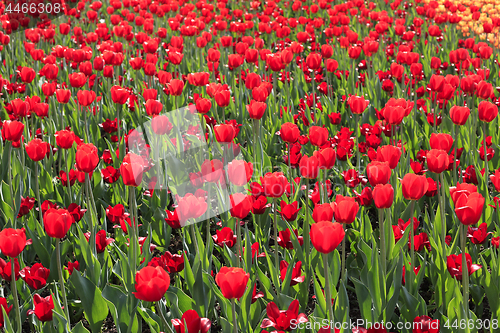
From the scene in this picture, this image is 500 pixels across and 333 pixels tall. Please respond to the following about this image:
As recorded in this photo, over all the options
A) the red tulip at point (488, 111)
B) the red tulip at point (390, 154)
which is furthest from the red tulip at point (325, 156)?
the red tulip at point (488, 111)

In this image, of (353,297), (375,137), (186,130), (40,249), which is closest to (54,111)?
(186,130)

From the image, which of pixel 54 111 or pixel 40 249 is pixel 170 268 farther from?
pixel 54 111

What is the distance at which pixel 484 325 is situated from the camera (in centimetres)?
201

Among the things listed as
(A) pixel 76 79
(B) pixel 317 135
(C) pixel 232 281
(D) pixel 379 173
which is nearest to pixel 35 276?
(C) pixel 232 281

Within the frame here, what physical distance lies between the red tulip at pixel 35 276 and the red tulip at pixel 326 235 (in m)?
1.17

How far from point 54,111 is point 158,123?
58.7 inches

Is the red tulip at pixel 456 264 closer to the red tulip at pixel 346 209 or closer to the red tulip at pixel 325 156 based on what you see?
the red tulip at pixel 346 209

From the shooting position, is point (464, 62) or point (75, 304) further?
point (464, 62)

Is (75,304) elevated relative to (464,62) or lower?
lower

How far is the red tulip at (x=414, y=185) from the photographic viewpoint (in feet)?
6.25

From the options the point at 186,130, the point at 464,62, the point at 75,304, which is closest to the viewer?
the point at 75,304

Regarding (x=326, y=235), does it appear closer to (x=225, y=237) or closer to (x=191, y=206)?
(x=191, y=206)

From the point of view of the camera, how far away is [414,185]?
1.92m

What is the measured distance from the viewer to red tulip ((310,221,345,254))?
5.14ft
